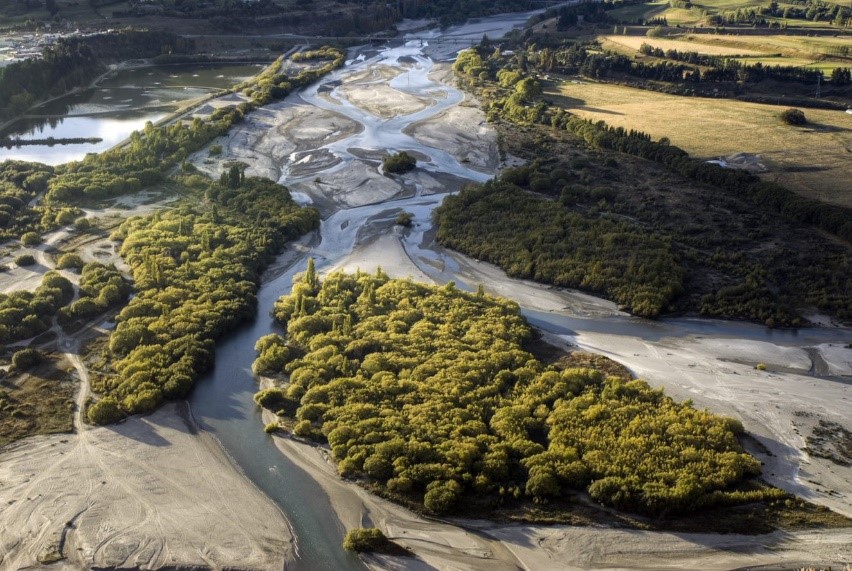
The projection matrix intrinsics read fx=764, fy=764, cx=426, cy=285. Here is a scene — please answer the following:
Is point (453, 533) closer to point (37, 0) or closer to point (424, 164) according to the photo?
point (424, 164)

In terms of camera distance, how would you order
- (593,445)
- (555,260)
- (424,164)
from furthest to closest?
(424,164)
(555,260)
(593,445)

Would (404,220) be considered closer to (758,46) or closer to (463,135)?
(463,135)

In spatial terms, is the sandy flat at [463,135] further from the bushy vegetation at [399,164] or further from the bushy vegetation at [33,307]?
the bushy vegetation at [33,307]

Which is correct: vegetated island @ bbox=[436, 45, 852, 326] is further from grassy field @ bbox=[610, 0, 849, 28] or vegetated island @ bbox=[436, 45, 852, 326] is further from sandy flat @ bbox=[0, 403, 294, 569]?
grassy field @ bbox=[610, 0, 849, 28]

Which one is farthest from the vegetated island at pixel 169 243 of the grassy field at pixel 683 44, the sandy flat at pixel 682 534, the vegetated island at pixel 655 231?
the grassy field at pixel 683 44

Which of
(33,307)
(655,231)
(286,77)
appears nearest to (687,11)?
(286,77)

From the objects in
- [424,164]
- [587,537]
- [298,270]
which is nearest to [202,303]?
[298,270]
